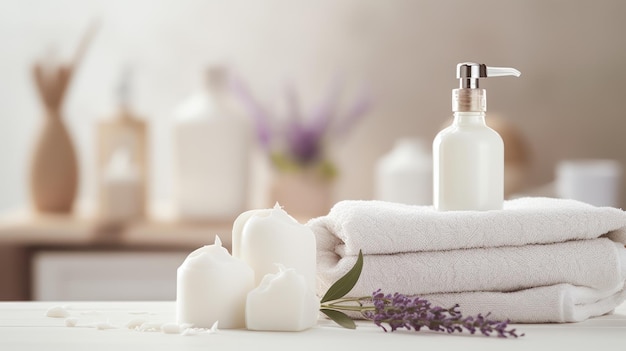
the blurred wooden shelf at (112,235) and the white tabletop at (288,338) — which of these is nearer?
the white tabletop at (288,338)

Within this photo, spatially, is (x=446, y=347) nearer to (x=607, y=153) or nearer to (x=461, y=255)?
(x=461, y=255)

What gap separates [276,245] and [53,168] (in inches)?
56.7

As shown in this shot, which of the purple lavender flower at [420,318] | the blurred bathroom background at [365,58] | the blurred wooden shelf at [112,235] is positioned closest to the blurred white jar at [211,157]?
the blurred wooden shelf at [112,235]

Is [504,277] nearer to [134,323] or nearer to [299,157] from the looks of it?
[134,323]

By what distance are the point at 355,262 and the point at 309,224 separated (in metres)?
0.07

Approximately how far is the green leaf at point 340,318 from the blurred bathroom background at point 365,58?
1.62m

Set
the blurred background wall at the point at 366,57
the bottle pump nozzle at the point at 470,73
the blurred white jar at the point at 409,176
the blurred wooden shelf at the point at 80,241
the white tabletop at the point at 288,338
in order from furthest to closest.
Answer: the blurred background wall at the point at 366,57 < the blurred white jar at the point at 409,176 < the blurred wooden shelf at the point at 80,241 < the bottle pump nozzle at the point at 470,73 < the white tabletop at the point at 288,338

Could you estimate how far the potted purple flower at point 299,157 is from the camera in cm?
201

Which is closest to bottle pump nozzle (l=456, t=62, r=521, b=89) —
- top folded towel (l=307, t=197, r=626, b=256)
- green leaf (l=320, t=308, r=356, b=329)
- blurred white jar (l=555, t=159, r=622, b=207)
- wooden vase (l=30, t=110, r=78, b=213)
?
top folded towel (l=307, t=197, r=626, b=256)

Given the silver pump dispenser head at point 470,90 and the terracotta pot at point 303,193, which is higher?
the silver pump dispenser head at point 470,90

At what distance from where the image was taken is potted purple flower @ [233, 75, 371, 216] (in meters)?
2.01

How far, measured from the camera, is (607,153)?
231cm

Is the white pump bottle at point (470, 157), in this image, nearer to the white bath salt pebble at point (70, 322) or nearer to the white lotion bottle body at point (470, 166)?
the white lotion bottle body at point (470, 166)

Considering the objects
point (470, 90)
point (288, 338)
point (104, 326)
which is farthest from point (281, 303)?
point (470, 90)
